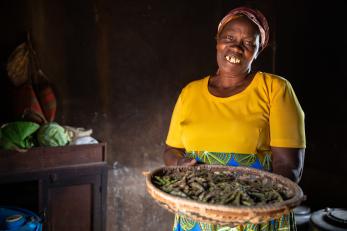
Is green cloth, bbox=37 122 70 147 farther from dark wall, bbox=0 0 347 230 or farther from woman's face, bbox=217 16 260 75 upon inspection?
woman's face, bbox=217 16 260 75

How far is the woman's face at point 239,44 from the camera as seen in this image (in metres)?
1.75

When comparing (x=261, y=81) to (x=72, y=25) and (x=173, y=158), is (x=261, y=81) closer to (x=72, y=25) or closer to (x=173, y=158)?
→ (x=173, y=158)

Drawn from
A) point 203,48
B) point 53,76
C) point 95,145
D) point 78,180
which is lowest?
point 78,180

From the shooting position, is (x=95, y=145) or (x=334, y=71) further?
(x=334, y=71)

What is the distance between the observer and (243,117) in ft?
5.49

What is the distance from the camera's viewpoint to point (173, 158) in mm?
1932

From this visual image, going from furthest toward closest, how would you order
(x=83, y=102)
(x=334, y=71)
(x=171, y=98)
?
(x=171, y=98) → (x=83, y=102) → (x=334, y=71)

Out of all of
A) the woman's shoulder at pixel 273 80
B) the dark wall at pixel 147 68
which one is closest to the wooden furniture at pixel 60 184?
the dark wall at pixel 147 68

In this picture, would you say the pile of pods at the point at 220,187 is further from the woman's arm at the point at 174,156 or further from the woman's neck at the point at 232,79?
the woman's neck at the point at 232,79

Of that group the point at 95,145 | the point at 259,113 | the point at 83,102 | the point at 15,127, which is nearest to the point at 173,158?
the point at 259,113

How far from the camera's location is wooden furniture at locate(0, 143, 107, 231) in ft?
9.42

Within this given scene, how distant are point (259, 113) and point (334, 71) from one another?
214 centimetres

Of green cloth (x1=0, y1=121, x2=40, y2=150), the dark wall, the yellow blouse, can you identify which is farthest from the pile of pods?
the dark wall

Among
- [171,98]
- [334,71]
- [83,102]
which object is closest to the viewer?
[334,71]
